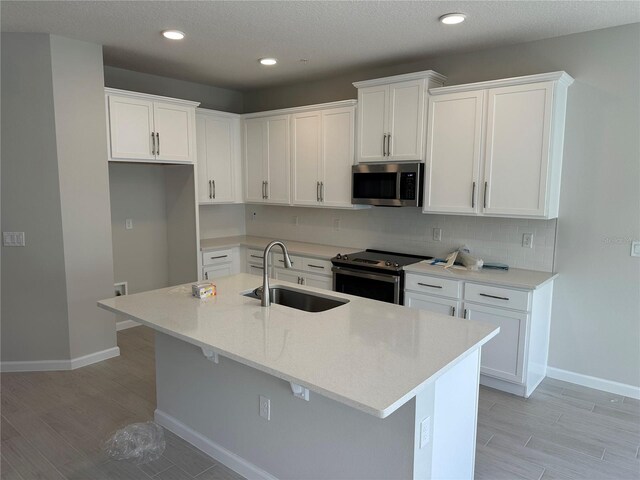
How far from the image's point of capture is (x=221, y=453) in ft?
8.31

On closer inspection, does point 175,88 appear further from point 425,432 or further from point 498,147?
point 425,432

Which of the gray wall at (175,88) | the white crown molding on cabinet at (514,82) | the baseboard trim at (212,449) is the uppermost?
the gray wall at (175,88)

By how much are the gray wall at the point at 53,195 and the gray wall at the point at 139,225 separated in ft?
2.52

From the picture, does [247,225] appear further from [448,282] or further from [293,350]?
[293,350]

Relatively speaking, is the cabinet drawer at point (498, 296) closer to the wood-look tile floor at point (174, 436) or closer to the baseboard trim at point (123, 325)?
the wood-look tile floor at point (174, 436)

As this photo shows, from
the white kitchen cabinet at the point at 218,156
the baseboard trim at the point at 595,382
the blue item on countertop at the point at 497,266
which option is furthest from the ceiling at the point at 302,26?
the baseboard trim at the point at 595,382

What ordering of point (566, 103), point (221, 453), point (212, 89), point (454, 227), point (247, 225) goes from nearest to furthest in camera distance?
1. point (221, 453)
2. point (566, 103)
3. point (454, 227)
4. point (212, 89)
5. point (247, 225)

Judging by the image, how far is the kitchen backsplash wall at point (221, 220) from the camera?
5375 mm

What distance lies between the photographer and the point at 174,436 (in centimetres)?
278

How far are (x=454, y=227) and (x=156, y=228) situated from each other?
126 inches

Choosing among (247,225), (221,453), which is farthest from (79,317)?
(247,225)

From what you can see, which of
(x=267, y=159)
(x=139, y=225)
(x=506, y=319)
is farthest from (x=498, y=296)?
(x=139, y=225)

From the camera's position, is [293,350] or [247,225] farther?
[247,225]

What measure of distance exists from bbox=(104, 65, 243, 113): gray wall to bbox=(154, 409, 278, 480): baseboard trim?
131 inches
